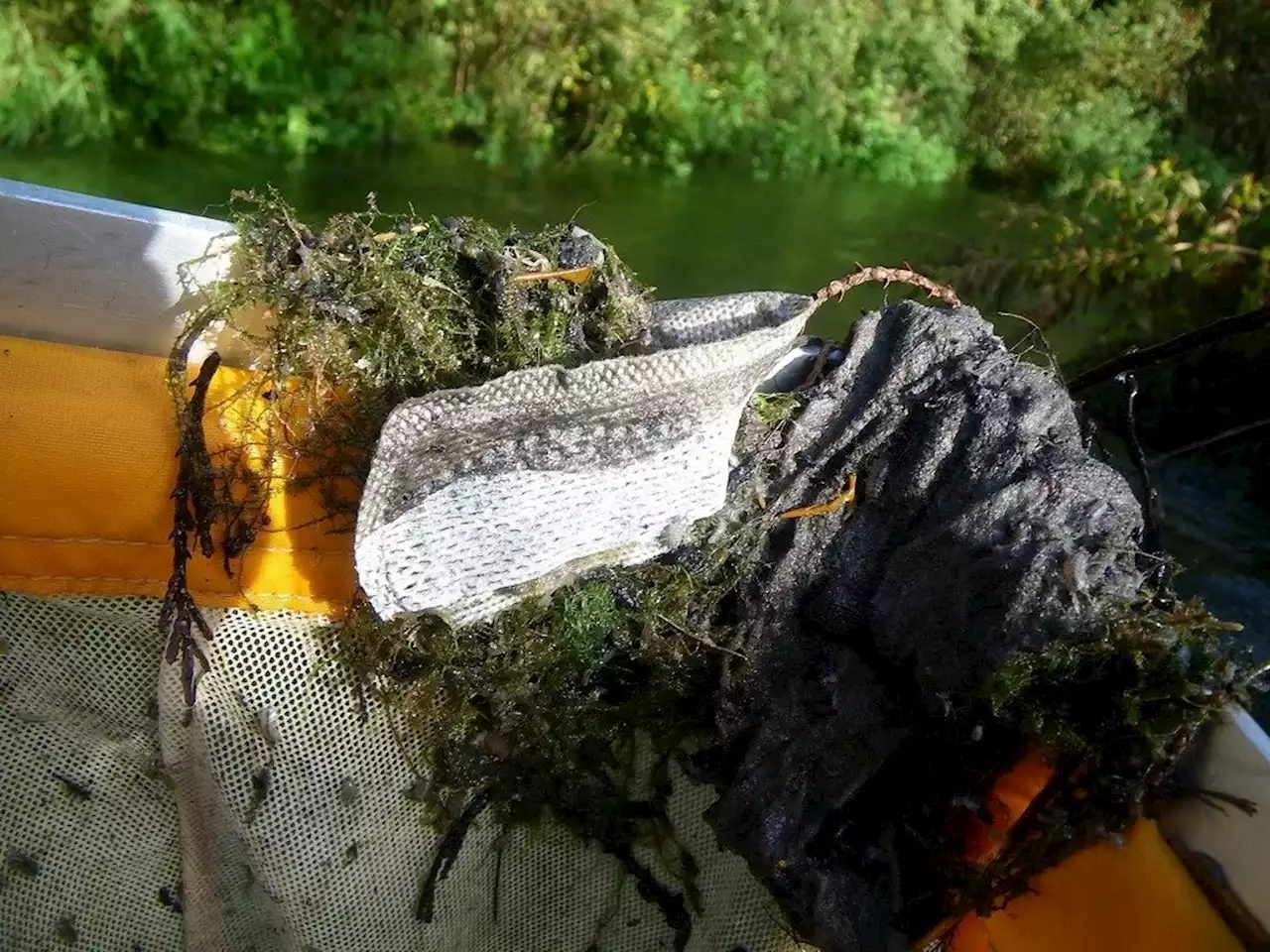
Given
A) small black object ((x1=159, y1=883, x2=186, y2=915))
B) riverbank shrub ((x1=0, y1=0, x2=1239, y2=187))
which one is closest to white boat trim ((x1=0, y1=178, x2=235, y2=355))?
small black object ((x1=159, y1=883, x2=186, y2=915))

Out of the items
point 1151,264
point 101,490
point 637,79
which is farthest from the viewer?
point 637,79

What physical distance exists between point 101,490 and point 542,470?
0.39 metres

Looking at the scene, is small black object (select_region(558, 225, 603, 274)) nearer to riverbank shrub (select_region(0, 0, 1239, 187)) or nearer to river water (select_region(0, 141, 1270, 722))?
river water (select_region(0, 141, 1270, 722))

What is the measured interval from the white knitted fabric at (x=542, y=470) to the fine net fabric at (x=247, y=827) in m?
0.19

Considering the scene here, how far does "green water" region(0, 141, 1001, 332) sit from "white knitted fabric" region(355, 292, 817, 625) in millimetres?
2620

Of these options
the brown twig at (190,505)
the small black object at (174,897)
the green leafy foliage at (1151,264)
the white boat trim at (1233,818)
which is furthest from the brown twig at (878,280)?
the green leafy foliage at (1151,264)

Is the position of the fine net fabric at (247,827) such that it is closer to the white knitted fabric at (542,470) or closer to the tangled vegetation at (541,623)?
the tangled vegetation at (541,623)

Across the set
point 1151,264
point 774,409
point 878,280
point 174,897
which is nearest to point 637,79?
point 1151,264

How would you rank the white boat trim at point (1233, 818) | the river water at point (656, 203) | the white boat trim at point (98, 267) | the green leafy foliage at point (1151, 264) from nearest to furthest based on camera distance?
the white boat trim at point (1233, 818) → the white boat trim at point (98, 267) → the green leafy foliage at point (1151, 264) → the river water at point (656, 203)

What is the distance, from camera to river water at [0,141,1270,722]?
336 centimetres

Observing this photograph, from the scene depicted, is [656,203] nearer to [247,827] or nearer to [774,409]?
[774,409]

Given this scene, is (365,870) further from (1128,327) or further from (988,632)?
(1128,327)

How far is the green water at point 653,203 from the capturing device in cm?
337

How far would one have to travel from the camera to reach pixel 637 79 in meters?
3.73
